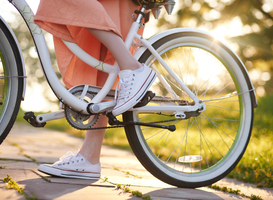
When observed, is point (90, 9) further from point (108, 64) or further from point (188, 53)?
point (188, 53)

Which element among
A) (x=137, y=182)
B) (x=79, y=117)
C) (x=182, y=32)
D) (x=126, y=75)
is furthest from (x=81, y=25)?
(x=137, y=182)

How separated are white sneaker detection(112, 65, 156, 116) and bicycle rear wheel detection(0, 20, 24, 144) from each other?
52cm

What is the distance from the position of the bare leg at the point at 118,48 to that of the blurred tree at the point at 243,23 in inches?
283

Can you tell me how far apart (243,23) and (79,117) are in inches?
373

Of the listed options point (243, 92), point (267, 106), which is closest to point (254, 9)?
point (267, 106)

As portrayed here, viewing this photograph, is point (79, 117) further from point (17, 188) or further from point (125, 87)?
point (17, 188)

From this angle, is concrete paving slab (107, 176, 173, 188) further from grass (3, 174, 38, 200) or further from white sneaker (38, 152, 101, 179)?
grass (3, 174, 38, 200)

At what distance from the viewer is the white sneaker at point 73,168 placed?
1.67 meters

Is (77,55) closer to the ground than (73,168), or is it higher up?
higher up

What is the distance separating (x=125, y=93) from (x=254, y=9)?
9.18 metres

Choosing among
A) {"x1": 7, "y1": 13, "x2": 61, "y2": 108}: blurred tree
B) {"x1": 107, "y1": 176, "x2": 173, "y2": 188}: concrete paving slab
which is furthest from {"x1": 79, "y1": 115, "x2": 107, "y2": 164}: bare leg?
{"x1": 7, "y1": 13, "x2": 61, "y2": 108}: blurred tree

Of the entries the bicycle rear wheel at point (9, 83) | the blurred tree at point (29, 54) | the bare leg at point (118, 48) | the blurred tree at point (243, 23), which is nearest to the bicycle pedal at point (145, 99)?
the bare leg at point (118, 48)

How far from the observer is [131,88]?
1.53 meters

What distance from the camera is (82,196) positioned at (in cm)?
127
